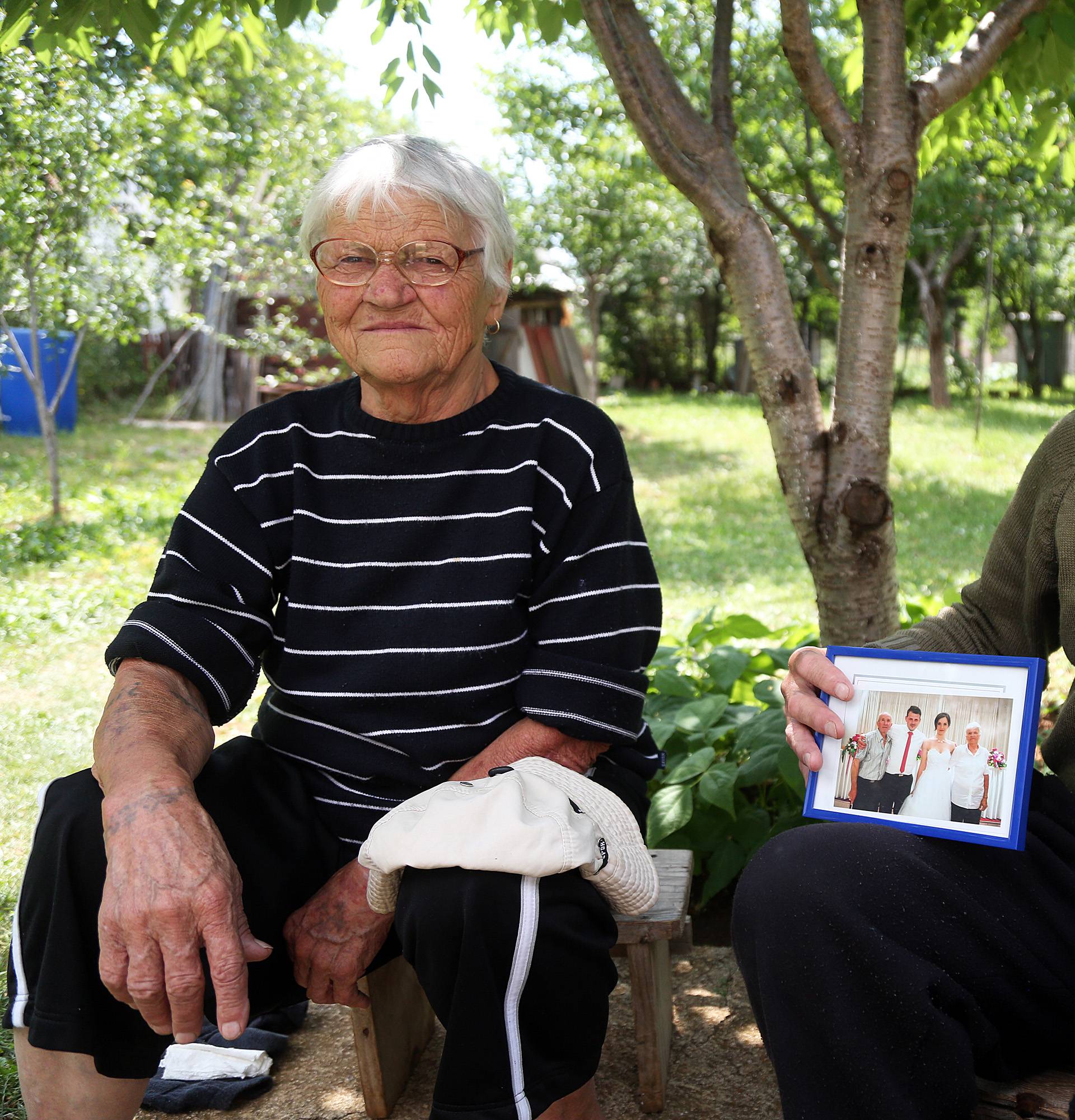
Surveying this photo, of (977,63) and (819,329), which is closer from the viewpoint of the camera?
(977,63)

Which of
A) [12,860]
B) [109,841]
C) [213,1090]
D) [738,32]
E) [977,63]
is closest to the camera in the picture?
[109,841]

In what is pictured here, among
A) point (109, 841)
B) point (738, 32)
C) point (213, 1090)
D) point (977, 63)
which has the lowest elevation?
point (213, 1090)

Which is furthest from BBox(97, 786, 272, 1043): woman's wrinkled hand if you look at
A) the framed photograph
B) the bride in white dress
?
the bride in white dress

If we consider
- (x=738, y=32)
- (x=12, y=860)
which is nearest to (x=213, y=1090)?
(x=12, y=860)

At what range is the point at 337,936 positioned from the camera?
191 cm

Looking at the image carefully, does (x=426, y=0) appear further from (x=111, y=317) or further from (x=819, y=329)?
(x=819, y=329)

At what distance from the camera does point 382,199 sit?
2039 millimetres

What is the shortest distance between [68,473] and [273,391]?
22.4ft

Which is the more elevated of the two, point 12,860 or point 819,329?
point 819,329

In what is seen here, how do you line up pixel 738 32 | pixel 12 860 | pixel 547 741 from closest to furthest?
pixel 547 741 < pixel 12 860 < pixel 738 32

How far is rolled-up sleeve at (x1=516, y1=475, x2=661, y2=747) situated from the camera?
1.97 meters

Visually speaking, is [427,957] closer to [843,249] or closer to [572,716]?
[572,716]

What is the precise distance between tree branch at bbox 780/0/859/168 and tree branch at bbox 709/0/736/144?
0.91ft

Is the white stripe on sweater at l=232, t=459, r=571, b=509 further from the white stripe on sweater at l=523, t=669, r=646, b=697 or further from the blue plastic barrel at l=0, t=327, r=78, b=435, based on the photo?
the blue plastic barrel at l=0, t=327, r=78, b=435
